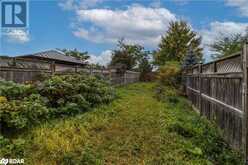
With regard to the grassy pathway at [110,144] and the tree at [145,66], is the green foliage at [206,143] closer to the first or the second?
the grassy pathway at [110,144]

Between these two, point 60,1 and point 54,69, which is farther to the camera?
point 54,69

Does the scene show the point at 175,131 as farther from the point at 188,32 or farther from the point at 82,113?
the point at 188,32

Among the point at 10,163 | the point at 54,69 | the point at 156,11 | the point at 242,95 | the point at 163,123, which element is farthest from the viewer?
the point at 156,11

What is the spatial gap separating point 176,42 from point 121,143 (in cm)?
2956

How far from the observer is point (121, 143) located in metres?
4.09

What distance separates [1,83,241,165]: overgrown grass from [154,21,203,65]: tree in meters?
27.3

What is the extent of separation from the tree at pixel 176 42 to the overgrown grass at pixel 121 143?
27.3 metres

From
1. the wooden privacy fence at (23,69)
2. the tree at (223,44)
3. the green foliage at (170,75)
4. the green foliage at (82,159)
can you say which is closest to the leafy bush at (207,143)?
the green foliage at (82,159)

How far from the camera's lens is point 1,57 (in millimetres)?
5840

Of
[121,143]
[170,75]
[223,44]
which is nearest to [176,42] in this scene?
[223,44]

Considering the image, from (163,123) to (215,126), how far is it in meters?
1.13

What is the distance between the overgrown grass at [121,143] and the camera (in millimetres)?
3398

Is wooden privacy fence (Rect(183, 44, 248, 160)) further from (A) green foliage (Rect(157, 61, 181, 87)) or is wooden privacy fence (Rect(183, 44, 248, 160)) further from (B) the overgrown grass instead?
(A) green foliage (Rect(157, 61, 181, 87))

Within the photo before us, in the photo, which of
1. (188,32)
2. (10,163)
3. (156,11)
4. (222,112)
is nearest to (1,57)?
(10,163)
